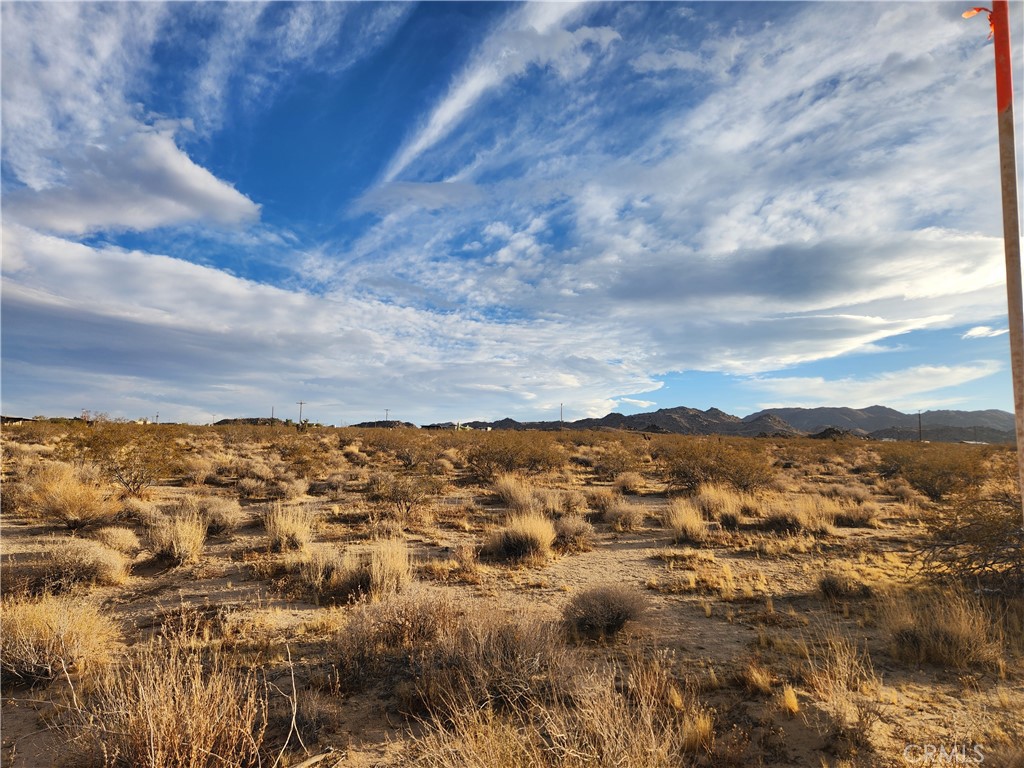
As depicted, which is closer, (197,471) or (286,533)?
(286,533)

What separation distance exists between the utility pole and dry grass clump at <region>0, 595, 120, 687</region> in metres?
8.34

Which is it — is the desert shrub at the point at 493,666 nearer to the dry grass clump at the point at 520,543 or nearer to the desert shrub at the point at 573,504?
the dry grass clump at the point at 520,543

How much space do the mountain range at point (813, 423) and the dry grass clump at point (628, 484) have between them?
60930 mm

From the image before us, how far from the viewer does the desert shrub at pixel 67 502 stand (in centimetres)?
1210

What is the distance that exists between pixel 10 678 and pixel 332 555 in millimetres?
4835

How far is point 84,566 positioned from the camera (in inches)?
343

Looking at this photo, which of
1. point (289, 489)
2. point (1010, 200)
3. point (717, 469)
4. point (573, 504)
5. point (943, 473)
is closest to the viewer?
point (1010, 200)

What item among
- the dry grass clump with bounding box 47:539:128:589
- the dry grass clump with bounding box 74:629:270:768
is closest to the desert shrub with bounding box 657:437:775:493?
the dry grass clump with bounding box 47:539:128:589

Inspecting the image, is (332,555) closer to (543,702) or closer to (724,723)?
(543,702)

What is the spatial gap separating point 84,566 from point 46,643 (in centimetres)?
380

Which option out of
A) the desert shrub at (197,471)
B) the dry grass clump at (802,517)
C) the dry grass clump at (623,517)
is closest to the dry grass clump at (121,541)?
the desert shrub at (197,471)

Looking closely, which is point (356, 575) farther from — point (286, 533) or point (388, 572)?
point (286, 533)

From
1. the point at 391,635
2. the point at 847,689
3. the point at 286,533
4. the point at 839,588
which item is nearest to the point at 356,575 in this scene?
the point at 391,635

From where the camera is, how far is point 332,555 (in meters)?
9.93
